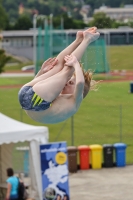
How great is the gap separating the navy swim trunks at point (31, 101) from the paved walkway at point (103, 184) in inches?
408

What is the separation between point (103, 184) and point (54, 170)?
3579 mm

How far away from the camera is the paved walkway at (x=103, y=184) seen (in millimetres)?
17719

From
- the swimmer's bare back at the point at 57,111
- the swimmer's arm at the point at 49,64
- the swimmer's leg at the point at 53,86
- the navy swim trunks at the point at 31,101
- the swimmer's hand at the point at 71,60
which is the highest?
the swimmer's hand at the point at 71,60

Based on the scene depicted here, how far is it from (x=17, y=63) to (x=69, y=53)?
72.1 metres

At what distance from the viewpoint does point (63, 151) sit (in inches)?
615

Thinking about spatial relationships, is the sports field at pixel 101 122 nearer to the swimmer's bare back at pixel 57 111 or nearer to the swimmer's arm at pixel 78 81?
the swimmer's bare back at pixel 57 111

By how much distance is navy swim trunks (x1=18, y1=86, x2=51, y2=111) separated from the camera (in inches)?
284

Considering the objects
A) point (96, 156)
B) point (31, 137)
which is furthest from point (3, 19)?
point (31, 137)

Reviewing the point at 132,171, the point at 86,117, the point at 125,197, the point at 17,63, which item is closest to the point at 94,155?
the point at 132,171

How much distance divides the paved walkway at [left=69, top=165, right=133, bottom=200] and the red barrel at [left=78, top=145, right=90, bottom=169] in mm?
218

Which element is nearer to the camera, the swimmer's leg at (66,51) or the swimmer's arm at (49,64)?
the swimmer's leg at (66,51)

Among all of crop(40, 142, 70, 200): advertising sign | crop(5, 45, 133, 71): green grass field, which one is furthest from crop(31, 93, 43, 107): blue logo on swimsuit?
crop(40, 142, 70, 200): advertising sign

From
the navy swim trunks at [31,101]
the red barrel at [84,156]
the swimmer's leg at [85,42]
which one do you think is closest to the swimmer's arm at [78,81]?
the swimmer's leg at [85,42]

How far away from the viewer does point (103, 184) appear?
19.0 metres
